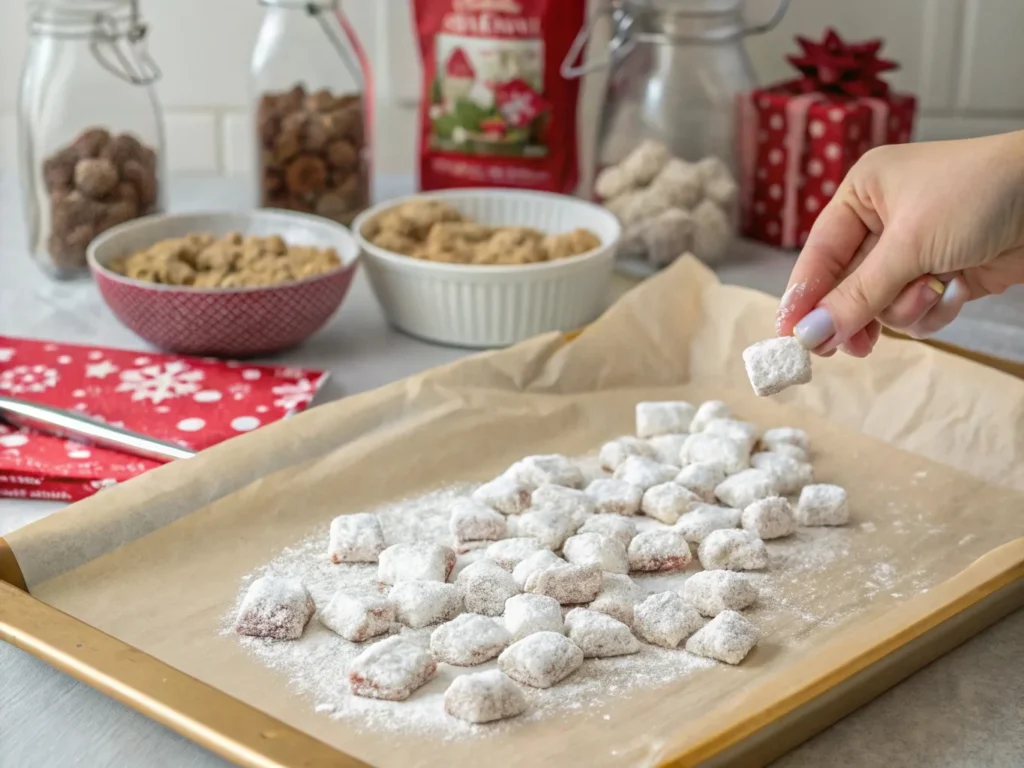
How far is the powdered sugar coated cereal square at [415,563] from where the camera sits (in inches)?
40.0

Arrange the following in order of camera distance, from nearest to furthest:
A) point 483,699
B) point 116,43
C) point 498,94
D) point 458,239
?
point 483,699 → point 458,239 → point 116,43 → point 498,94

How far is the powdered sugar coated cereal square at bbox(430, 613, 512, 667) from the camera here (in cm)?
93

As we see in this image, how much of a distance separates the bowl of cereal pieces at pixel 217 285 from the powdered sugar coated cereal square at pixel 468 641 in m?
0.55

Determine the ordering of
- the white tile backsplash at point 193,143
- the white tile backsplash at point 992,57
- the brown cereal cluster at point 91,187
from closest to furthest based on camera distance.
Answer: the brown cereal cluster at point 91,187 → the white tile backsplash at point 992,57 → the white tile backsplash at point 193,143

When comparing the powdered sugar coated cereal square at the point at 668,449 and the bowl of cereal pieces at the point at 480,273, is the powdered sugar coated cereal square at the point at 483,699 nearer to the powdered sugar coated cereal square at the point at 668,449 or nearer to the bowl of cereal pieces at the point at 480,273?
the powdered sugar coated cereal square at the point at 668,449

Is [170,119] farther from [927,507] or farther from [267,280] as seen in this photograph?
[927,507]

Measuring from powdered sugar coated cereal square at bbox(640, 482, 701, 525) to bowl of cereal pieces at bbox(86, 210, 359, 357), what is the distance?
46cm

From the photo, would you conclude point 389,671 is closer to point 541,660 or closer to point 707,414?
point 541,660

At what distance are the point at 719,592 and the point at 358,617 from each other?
268 millimetres

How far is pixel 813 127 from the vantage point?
174cm

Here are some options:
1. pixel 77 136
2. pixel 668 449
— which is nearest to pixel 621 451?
pixel 668 449

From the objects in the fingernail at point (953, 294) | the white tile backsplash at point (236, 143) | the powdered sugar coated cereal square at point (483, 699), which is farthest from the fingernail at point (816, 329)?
the white tile backsplash at point (236, 143)

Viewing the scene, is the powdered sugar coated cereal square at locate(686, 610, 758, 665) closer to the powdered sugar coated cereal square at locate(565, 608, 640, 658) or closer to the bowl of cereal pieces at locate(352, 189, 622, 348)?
the powdered sugar coated cereal square at locate(565, 608, 640, 658)

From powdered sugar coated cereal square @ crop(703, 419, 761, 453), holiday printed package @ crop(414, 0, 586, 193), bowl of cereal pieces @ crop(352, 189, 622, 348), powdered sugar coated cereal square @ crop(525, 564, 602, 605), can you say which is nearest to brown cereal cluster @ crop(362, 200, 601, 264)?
bowl of cereal pieces @ crop(352, 189, 622, 348)
